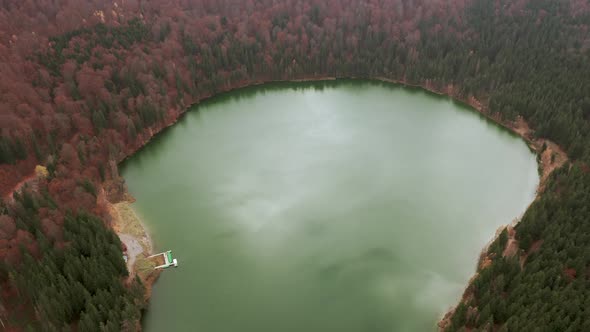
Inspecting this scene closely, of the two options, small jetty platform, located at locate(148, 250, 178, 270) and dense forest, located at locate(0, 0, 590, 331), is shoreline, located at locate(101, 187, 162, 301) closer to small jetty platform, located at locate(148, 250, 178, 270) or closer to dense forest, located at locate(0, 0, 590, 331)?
small jetty platform, located at locate(148, 250, 178, 270)

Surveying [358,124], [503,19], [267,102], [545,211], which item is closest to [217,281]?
[545,211]

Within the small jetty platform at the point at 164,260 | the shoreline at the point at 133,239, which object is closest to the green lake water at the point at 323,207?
the small jetty platform at the point at 164,260

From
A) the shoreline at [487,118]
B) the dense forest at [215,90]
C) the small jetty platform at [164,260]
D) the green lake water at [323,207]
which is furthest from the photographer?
the small jetty platform at [164,260]

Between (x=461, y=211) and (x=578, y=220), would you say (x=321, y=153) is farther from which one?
(x=578, y=220)

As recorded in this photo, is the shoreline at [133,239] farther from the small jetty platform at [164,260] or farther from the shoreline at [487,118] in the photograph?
the small jetty platform at [164,260]

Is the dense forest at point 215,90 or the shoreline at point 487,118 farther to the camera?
the shoreline at point 487,118

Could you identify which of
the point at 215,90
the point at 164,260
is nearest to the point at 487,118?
the point at 215,90
